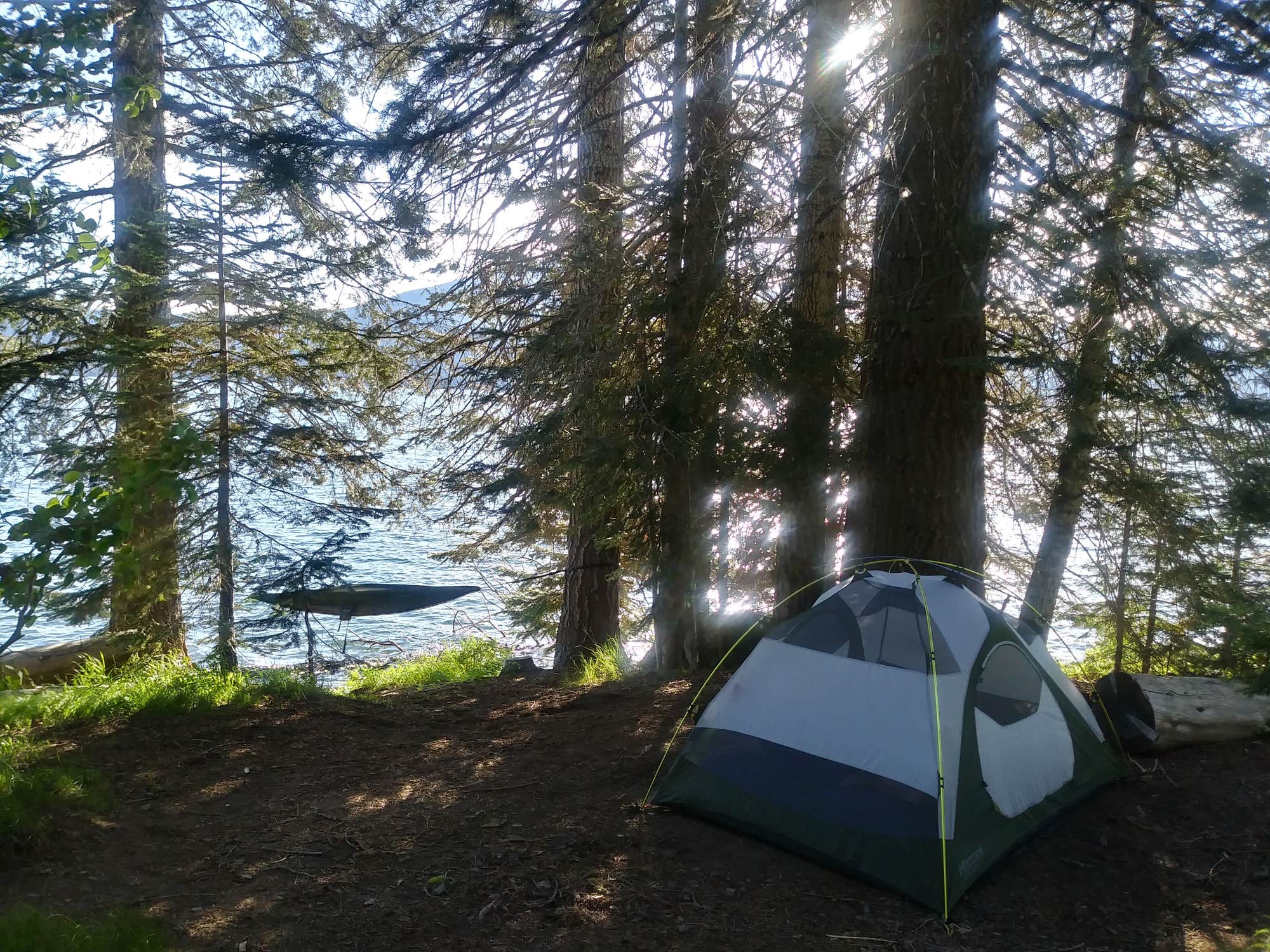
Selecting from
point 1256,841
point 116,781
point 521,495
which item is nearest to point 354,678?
point 521,495

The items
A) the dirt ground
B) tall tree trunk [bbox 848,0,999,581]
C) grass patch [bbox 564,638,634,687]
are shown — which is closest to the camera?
the dirt ground

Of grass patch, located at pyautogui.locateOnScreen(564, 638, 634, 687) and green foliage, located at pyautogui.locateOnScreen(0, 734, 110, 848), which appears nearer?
green foliage, located at pyautogui.locateOnScreen(0, 734, 110, 848)

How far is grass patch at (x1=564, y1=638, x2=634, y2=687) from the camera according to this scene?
824cm

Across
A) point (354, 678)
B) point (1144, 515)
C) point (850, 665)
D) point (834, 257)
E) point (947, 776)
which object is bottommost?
point (354, 678)

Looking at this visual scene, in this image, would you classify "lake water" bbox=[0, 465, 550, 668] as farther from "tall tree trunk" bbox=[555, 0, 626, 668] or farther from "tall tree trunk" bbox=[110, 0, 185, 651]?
"tall tree trunk" bbox=[555, 0, 626, 668]

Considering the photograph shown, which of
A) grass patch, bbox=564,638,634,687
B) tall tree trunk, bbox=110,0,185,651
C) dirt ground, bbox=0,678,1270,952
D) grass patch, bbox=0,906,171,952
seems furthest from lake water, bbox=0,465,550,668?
grass patch, bbox=0,906,171,952

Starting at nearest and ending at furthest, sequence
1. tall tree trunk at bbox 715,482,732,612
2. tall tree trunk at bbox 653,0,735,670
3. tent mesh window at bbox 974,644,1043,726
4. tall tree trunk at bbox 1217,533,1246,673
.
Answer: tent mesh window at bbox 974,644,1043,726 < tall tree trunk at bbox 1217,533,1246,673 < tall tree trunk at bbox 653,0,735,670 < tall tree trunk at bbox 715,482,732,612

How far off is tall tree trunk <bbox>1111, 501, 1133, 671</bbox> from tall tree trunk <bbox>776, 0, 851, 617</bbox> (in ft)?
7.79

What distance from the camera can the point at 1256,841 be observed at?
4543mm

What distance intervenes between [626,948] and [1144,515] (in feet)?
18.3

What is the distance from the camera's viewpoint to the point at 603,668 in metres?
8.72

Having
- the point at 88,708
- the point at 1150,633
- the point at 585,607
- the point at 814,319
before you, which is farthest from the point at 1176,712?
the point at 88,708

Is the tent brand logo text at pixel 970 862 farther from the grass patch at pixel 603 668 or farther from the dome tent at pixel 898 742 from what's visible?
the grass patch at pixel 603 668

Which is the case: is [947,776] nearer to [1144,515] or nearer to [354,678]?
[1144,515]
